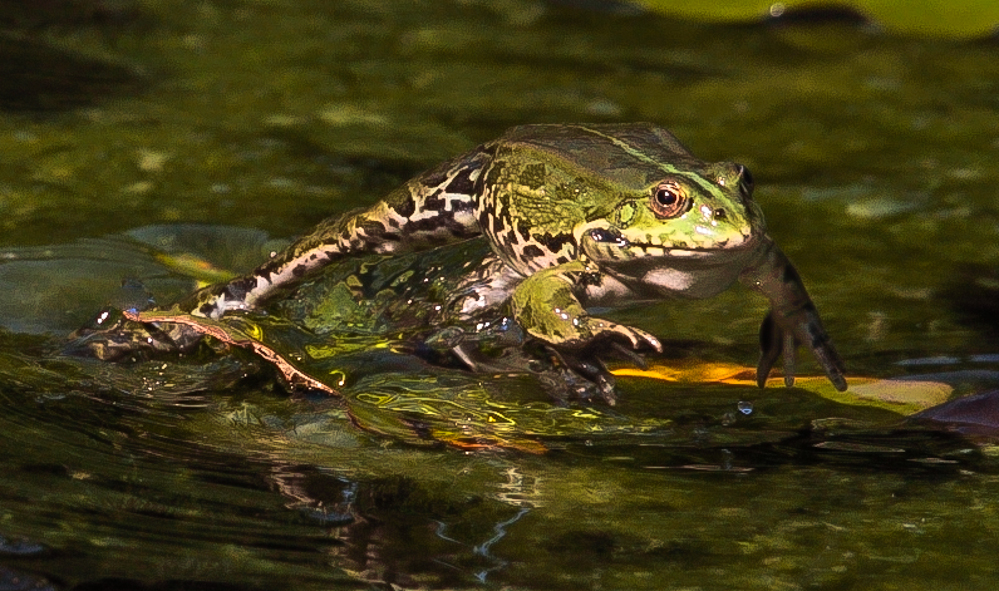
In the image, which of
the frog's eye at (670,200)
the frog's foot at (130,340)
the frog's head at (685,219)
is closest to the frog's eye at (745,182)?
the frog's head at (685,219)

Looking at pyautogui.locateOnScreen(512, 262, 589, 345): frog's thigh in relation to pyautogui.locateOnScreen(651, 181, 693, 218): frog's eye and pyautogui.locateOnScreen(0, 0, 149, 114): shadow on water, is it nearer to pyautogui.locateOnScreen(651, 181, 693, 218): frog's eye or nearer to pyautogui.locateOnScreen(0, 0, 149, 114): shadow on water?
pyautogui.locateOnScreen(651, 181, 693, 218): frog's eye

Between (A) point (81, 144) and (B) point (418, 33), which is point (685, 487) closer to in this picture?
(A) point (81, 144)

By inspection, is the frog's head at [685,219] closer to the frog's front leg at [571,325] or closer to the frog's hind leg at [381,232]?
the frog's front leg at [571,325]


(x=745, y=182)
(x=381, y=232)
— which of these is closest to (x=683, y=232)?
(x=745, y=182)

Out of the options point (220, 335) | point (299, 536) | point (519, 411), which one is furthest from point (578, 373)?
point (299, 536)

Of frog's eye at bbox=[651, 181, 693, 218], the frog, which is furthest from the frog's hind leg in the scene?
frog's eye at bbox=[651, 181, 693, 218]
